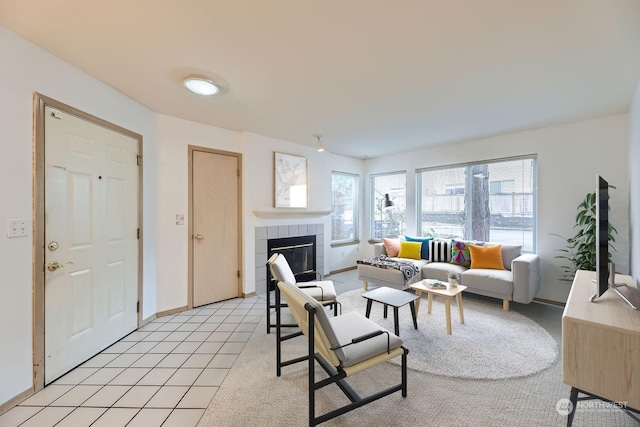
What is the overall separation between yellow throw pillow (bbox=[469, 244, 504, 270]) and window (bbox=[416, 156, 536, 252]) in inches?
20.0

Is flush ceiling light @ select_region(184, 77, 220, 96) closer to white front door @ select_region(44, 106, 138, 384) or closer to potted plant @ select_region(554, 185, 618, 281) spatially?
white front door @ select_region(44, 106, 138, 384)

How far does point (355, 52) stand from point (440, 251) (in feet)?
11.2

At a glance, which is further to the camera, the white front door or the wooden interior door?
the wooden interior door

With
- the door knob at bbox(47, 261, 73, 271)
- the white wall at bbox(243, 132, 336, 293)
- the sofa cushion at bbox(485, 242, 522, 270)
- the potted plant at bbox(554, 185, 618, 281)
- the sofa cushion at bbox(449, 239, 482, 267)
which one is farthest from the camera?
the sofa cushion at bbox(449, 239, 482, 267)

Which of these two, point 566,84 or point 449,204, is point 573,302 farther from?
point 449,204

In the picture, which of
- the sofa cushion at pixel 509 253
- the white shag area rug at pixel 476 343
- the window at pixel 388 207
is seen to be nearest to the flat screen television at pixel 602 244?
the white shag area rug at pixel 476 343

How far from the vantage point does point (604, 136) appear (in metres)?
3.23

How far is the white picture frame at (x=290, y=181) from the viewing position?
4188 mm

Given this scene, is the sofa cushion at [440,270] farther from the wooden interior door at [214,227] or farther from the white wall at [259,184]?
the wooden interior door at [214,227]

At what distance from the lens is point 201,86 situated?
7.72 feet

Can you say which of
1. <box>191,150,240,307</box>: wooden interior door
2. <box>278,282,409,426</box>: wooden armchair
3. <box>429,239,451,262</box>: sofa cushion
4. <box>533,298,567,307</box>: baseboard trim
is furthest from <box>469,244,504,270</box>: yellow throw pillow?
<box>191,150,240,307</box>: wooden interior door

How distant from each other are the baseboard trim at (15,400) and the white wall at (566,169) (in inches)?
211

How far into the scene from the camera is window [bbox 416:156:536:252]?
12.7 ft
